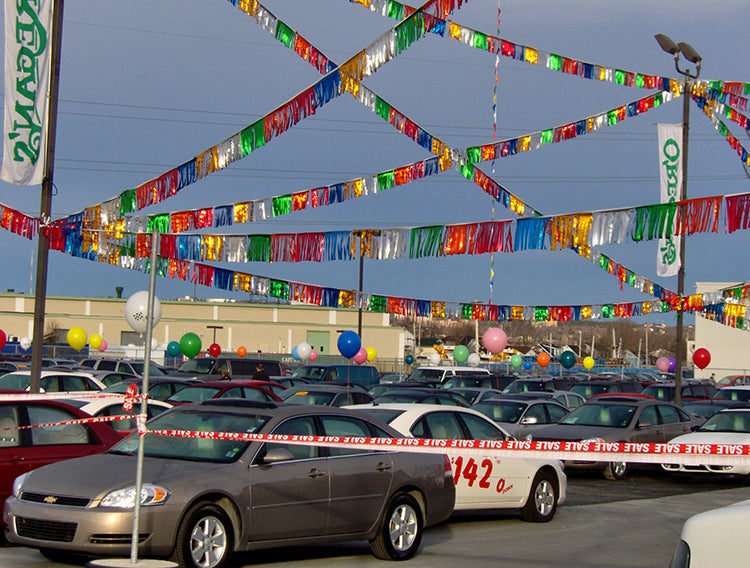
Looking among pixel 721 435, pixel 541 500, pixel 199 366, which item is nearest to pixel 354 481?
pixel 541 500

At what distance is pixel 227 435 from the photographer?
851cm

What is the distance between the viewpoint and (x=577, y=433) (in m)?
17.8

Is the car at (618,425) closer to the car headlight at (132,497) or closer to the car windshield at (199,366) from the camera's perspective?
the car headlight at (132,497)

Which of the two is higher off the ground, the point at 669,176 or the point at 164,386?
the point at 669,176

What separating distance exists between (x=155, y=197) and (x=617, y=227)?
25.2 ft

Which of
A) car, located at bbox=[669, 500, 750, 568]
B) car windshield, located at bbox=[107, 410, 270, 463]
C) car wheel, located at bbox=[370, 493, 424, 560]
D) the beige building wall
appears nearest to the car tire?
car windshield, located at bbox=[107, 410, 270, 463]

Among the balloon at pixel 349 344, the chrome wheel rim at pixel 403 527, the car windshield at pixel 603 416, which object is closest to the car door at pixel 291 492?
the chrome wheel rim at pixel 403 527

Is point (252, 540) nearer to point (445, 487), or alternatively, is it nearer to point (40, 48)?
point (445, 487)

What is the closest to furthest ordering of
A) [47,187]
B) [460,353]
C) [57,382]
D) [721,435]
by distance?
[47,187] → [721,435] → [57,382] → [460,353]

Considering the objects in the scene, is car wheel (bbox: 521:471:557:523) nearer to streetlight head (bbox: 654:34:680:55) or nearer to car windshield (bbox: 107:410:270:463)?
car windshield (bbox: 107:410:270:463)

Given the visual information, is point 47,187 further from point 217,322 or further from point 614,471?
point 217,322

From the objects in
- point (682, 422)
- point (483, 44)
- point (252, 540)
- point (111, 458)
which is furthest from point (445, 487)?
point (682, 422)

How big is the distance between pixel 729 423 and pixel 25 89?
48.1ft

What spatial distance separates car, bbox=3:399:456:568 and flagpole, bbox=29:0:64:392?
5.56 m
